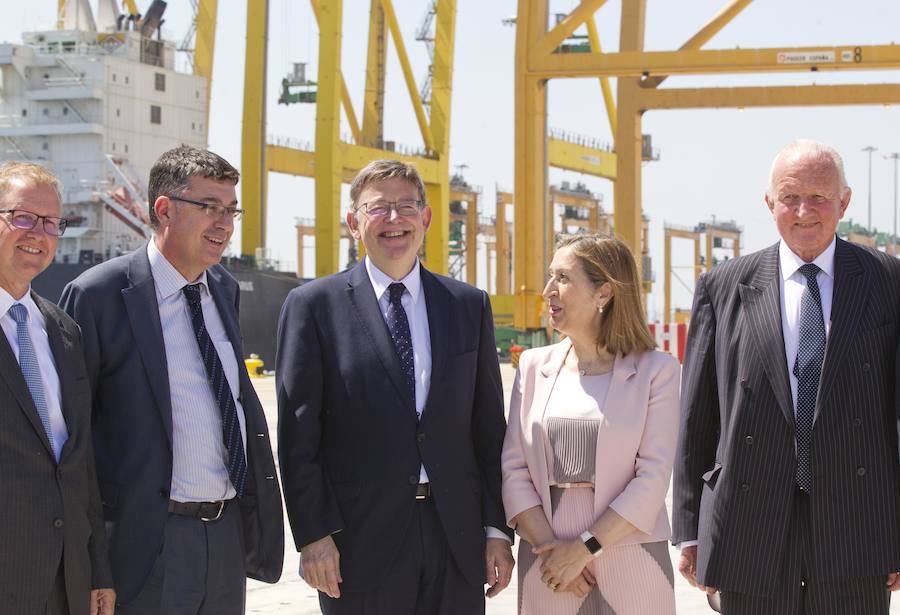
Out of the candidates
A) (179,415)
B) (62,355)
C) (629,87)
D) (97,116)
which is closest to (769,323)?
(179,415)

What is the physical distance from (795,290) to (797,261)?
0.25 ft

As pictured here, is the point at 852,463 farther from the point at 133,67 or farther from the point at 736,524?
the point at 133,67

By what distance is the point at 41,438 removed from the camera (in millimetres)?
2793

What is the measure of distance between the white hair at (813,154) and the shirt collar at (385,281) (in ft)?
3.20

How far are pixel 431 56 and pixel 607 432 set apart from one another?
36316mm

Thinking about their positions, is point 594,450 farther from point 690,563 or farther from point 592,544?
point 690,563

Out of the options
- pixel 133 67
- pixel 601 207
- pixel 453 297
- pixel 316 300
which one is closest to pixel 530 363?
pixel 453 297

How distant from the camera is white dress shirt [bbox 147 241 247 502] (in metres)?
3.20

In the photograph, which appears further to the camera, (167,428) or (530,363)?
(530,363)

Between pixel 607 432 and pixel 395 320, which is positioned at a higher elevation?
pixel 395 320

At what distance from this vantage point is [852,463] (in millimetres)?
3189

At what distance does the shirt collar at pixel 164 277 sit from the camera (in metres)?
3.32

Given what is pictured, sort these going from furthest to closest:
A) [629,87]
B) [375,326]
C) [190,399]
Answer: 1. [629,87]
2. [375,326]
3. [190,399]

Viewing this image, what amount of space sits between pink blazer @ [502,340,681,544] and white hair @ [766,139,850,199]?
0.59 m
